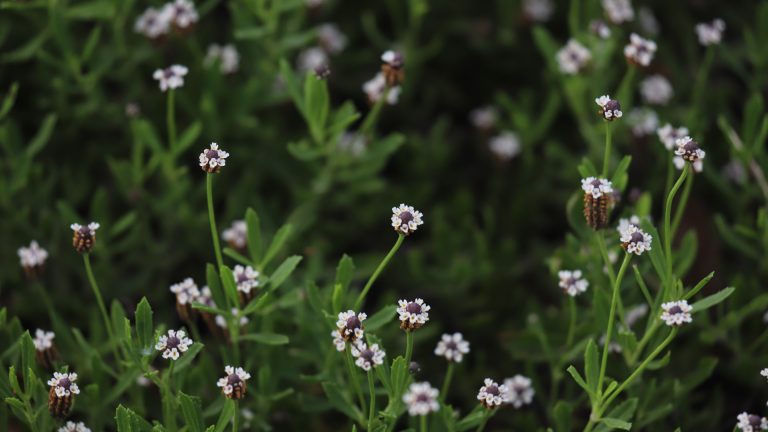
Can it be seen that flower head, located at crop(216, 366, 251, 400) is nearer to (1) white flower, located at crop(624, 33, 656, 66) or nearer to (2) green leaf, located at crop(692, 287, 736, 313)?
(2) green leaf, located at crop(692, 287, 736, 313)

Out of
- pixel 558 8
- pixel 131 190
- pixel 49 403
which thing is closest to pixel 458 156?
pixel 558 8

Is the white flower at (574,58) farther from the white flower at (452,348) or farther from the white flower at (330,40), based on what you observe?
the white flower at (452,348)

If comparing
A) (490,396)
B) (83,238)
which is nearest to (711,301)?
(490,396)

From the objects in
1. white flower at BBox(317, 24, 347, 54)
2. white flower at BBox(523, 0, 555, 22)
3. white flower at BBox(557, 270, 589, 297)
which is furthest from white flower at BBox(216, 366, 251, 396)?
white flower at BBox(523, 0, 555, 22)

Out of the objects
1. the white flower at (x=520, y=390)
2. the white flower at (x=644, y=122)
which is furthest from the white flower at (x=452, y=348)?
the white flower at (x=644, y=122)

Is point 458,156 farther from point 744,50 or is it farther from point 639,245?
point 639,245

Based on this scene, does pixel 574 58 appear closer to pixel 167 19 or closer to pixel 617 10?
pixel 617 10
